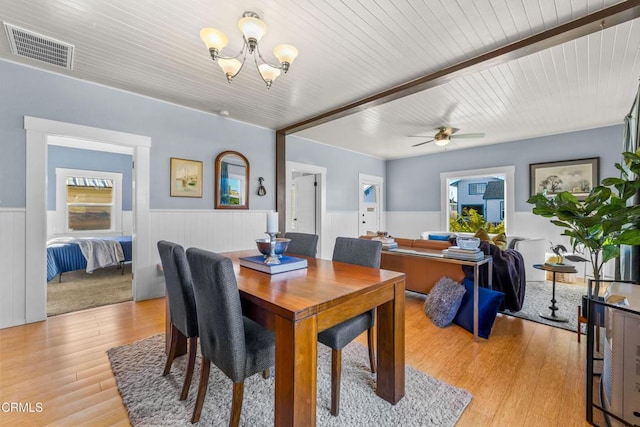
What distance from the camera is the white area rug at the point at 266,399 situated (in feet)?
4.87

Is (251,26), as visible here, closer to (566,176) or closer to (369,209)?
(369,209)

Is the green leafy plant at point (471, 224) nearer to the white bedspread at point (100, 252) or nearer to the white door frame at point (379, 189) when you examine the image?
the white door frame at point (379, 189)

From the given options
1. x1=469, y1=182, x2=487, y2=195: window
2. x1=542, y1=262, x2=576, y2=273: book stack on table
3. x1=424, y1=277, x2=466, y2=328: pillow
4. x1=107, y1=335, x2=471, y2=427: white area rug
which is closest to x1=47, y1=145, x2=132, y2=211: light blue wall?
x1=107, y1=335, x2=471, y2=427: white area rug

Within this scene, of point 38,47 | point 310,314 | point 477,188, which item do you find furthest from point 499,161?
point 38,47

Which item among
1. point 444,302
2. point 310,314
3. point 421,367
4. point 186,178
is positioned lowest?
point 421,367

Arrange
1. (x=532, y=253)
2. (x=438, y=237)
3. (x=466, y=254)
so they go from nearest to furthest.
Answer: (x=466, y=254), (x=532, y=253), (x=438, y=237)

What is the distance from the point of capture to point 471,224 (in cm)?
588

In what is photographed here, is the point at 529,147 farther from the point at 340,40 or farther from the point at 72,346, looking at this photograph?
the point at 72,346

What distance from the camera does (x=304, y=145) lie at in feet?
17.3

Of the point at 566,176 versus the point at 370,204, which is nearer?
the point at 566,176

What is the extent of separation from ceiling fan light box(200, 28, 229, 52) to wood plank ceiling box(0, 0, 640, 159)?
9.7 inches

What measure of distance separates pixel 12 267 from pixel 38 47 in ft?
6.67

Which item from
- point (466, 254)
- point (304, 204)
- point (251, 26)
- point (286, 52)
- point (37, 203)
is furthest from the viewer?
point (304, 204)

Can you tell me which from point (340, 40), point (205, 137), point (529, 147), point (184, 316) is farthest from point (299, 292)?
point (529, 147)
